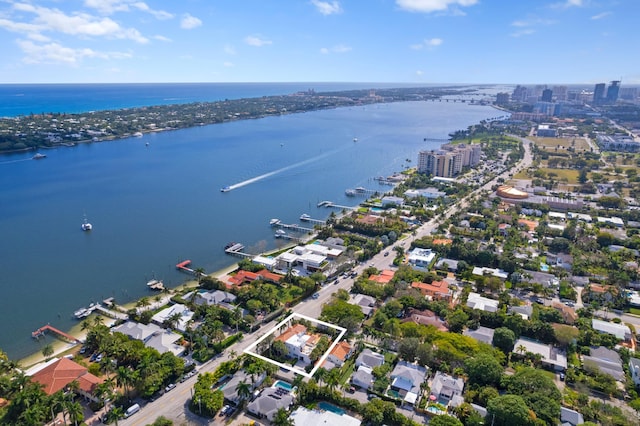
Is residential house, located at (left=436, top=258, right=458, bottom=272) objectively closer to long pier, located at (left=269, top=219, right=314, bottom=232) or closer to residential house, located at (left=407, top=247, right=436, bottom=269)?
residential house, located at (left=407, top=247, right=436, bottom=269)

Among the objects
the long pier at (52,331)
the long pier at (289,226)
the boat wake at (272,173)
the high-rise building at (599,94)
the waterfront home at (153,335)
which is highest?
the high-rise building at (599,94)

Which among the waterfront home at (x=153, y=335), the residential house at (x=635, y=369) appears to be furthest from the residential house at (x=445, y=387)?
the waterfront home at (x=153, y=335)

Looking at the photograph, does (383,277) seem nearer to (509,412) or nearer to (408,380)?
(408,380)

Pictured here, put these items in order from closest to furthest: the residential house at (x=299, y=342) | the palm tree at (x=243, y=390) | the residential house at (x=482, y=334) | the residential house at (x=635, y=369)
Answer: the palm tree at (x=243, y=390), the residential house at (x=635, y=369), the residential house at (x=299, y=342), the residential house at (x=482, y=334)

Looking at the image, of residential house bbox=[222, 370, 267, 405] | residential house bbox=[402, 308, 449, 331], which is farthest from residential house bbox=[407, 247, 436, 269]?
residential house bbox=[222, 370, 267, 405]

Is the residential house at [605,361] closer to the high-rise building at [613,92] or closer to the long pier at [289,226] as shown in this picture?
the long pier at [289,226]

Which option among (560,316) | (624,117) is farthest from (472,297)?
(624,117)
